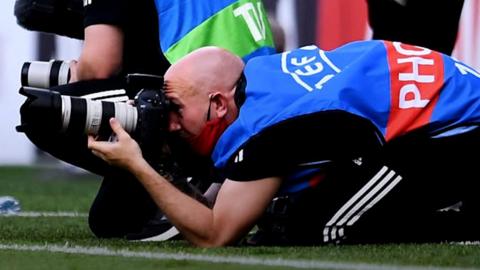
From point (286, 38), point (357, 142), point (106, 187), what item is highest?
point (357, 142)

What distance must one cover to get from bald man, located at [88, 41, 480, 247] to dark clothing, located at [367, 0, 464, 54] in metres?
1.50

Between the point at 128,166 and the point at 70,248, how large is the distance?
1.15ft

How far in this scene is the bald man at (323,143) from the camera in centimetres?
401

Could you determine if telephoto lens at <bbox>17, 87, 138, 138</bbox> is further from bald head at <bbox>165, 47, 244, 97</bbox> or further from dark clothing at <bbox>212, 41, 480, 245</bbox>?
dark clothing at <bbox>212, 41, 480, 245</bbox>

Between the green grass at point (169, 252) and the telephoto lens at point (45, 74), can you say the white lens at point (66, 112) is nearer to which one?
the green grass at point (169, 252)

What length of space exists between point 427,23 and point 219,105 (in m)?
1.98

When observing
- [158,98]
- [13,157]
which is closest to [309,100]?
[158,98]

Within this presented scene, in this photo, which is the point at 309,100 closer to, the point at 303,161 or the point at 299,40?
the point at 303,161

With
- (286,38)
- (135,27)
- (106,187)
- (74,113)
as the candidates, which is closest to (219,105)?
(74,113)

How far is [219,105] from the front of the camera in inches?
162

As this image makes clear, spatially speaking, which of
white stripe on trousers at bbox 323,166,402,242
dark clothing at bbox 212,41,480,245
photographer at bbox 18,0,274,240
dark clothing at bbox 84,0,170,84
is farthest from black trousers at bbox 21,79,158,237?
white stripe on trousers at bbox 323,166,402,242

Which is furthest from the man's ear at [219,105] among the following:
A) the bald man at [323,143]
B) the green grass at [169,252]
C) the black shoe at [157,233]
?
the black shoe at [157,233]

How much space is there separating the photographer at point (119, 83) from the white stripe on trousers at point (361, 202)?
746mm

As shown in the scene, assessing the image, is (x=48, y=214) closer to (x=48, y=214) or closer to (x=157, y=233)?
(x=48, y=214)
